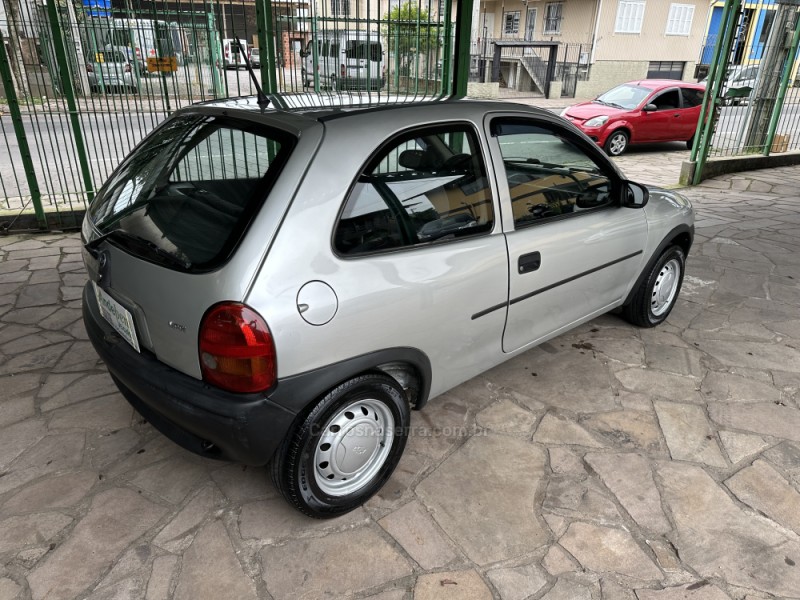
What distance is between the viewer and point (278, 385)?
196 centimetres

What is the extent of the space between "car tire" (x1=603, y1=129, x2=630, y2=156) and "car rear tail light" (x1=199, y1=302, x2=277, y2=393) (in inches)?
440

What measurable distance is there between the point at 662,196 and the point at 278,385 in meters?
2.96

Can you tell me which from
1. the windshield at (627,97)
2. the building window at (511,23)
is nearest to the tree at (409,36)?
the windshield at (627,97)

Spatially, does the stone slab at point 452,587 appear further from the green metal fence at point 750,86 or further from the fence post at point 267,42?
the green metal fence at point 750,86

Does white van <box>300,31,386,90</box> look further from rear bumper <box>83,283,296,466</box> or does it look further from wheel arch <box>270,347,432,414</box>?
rear bumper <box>83,283,296,466</box>

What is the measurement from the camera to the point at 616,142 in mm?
11773

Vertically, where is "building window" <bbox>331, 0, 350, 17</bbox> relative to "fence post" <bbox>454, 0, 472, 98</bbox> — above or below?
above

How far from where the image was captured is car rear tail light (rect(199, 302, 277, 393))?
1.88 meters

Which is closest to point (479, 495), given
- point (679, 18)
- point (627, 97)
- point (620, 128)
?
point (620, 128)

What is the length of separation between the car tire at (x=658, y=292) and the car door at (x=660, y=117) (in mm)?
9031

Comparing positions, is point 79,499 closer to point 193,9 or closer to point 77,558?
point 77,558

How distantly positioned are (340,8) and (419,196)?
3.90 metres

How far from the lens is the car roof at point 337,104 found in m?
2.29

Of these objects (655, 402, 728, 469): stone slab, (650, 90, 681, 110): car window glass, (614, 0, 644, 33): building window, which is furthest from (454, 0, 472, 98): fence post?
(614, 0, 644, 33): building window
